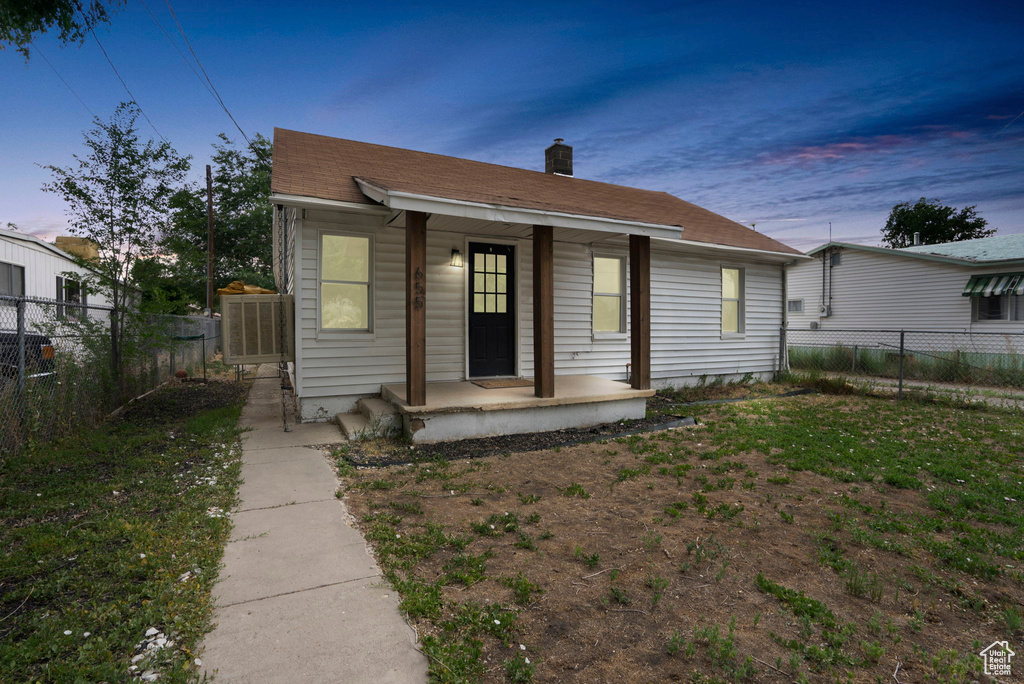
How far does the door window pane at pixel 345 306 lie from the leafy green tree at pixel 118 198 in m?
3.02

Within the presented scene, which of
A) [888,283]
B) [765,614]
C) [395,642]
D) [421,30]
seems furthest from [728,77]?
[395,642]

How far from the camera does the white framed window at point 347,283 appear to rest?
6590 millimetres

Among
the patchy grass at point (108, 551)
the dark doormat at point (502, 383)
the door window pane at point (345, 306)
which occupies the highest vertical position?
the door window pane at point (345, 306)

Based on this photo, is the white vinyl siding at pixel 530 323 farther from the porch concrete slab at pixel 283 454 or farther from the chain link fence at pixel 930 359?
the chain link fence at pixel 930 359

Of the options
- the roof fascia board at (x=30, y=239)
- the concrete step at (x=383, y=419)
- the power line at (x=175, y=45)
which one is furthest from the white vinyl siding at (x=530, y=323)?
the roof fascia board at (x=30, y=239)

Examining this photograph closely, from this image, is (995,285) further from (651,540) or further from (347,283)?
(347,283)

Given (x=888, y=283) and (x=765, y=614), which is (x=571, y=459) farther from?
(x=888, y=283)

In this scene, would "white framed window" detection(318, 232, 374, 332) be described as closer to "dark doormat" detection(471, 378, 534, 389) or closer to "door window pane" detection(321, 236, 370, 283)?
"door window pane" detection(321, 236, 370, 283)

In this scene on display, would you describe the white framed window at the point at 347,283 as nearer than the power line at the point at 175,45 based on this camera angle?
Yes

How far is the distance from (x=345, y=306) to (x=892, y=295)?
18.3 metres

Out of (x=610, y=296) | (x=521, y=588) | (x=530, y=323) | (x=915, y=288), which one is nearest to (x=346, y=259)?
(x=530, y=323)

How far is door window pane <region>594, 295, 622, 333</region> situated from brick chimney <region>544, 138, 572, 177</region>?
3.78m

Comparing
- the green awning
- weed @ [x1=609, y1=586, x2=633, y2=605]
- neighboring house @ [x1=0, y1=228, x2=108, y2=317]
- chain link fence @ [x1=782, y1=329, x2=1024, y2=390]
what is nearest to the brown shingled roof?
chain link fence @ [x1=782, y1=329, x2=1024, y2=390]

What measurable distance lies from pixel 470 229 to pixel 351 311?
7.36 ft
